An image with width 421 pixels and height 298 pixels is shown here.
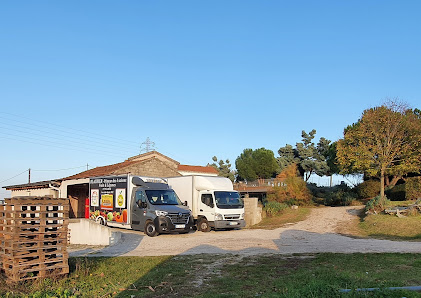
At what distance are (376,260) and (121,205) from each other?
1319 cm

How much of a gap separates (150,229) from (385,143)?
56.3 ft

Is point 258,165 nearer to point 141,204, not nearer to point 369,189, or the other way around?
point 369,189

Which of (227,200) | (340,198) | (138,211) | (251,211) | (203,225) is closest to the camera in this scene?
(138,211)

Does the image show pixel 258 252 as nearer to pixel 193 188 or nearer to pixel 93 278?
pixel 93 278

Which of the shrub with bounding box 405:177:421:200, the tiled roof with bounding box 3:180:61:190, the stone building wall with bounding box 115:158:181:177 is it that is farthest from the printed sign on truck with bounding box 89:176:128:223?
the shrub with bounding box 405:177:421:200

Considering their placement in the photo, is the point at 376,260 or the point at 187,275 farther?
A: the point at 376,260

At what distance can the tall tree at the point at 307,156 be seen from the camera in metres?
57.5

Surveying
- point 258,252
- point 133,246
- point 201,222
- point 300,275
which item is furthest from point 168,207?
point 300,275

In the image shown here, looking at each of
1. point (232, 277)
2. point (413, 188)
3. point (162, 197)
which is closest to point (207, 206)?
point (162, 197)

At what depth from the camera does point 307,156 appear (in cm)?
5984

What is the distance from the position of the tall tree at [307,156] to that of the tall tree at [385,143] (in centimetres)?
2903

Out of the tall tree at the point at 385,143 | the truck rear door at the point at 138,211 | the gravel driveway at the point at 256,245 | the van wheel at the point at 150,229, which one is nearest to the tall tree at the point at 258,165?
the tall tree at the point at 385,143

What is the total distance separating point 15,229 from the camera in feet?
26.3

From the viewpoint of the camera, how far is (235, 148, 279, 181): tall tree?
6431 cm
